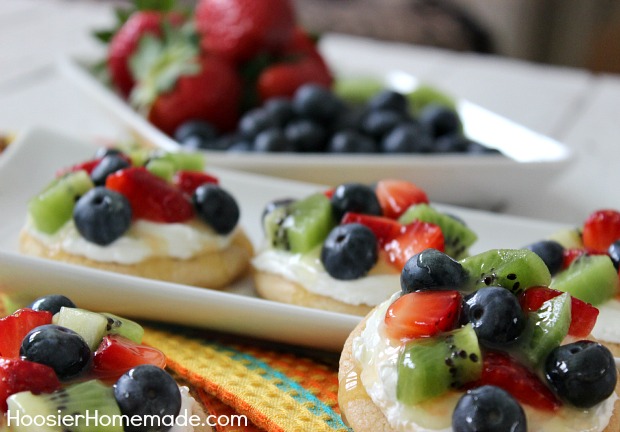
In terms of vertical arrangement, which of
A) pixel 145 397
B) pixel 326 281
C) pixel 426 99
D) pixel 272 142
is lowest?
pixel 426 99

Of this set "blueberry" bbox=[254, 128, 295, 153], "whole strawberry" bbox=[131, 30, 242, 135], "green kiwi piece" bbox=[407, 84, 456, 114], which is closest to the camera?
"blueberry" bbox=[254, 128, 295, 153]

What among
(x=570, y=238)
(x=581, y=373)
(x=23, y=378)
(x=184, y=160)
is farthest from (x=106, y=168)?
(x=581, y=373)

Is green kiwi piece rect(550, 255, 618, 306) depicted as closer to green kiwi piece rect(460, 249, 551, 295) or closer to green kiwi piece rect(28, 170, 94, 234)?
green kiwi piece rect(460, 249, 551, 295)

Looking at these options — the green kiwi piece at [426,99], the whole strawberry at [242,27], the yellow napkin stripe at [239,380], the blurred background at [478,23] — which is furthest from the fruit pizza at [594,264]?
the blurred background at [478,23]

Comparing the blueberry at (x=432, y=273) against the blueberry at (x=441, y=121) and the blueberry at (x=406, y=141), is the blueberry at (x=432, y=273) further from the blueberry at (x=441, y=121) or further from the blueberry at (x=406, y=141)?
the blueberry at (x=441, y=121)

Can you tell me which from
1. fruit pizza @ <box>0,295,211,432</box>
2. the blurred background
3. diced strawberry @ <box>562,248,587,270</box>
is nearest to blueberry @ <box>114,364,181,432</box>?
fruit pizza @ <box>0,295,211,432</box>

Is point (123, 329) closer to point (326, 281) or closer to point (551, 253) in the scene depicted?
point (326, 281)
